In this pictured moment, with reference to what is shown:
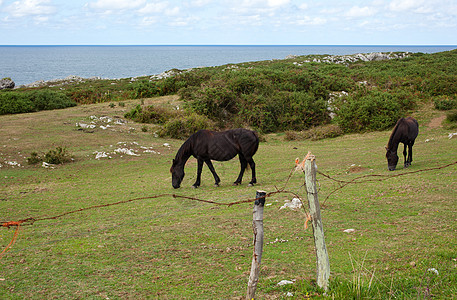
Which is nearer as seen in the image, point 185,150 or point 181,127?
point 185,150

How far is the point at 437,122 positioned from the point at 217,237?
2131 centimetres

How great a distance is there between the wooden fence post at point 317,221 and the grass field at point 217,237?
0.61 ft

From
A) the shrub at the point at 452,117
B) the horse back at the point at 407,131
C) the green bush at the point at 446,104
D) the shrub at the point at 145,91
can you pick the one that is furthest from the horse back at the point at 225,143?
the shrub at the point at 145,91

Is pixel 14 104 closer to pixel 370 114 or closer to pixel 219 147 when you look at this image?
pixel 219 147

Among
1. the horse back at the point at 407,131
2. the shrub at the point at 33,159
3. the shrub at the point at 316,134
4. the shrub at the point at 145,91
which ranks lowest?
the shrub at the point at 316,134

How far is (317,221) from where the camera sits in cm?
485

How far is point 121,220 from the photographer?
9.09m

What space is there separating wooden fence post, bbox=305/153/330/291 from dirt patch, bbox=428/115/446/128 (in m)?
21.4

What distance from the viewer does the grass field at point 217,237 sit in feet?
17.4

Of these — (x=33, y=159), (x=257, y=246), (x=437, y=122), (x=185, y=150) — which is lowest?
(x=33, y=159)

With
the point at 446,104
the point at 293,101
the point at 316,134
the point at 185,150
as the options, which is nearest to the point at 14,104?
the point at 293,101

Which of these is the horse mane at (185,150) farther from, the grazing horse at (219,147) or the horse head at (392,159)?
the horse head at (392,159)

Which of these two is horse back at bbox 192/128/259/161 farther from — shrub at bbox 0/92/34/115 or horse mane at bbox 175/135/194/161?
shrub at bbox 0/92/34/115

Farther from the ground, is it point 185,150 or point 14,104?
point 14,104
